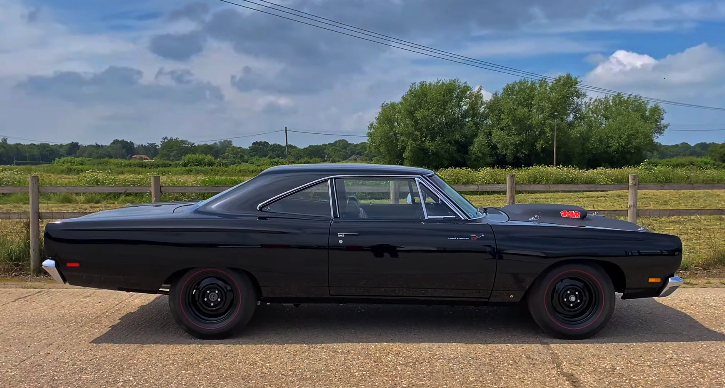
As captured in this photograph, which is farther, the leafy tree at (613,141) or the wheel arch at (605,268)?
the leafy tree at (613,141)

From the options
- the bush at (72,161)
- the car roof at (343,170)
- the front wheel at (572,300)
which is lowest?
the front wheel at (572,300)

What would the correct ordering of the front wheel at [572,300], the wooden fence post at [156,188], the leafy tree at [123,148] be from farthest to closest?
the leafy tree at [123,148]
the wooden fence post at [156,188]
the front wheel at [572,300]

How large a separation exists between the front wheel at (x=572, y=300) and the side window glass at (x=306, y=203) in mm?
1909

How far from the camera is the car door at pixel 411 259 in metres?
4.86

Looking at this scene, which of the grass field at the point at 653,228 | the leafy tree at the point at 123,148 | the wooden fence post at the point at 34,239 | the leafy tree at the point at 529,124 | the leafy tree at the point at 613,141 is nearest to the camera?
the wooden fence post at the point at 34,239

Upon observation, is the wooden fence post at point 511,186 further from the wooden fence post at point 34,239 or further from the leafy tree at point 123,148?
the leafy tree at point 123,148

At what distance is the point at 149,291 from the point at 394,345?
2102 millimetres

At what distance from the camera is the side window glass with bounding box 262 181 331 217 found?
16.6 ft

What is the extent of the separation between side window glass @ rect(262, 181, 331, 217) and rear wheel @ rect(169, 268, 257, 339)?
650 mm

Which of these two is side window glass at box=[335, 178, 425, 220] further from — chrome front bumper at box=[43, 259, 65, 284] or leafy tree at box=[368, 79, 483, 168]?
leafy tree at box=[368, 79, 483, 168]

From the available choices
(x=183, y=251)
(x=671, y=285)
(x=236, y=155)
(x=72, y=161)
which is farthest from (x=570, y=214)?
(x=236, y=155)

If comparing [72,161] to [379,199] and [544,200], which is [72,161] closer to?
[544,200]

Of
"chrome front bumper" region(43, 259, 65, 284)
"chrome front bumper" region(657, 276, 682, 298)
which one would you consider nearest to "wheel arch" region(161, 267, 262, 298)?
"chrome front bumper" region(43, 259, 65, 284)

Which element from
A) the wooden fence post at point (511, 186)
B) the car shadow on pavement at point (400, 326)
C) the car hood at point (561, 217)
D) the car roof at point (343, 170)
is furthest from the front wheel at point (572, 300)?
the wooden fence post at point (511, 186)
